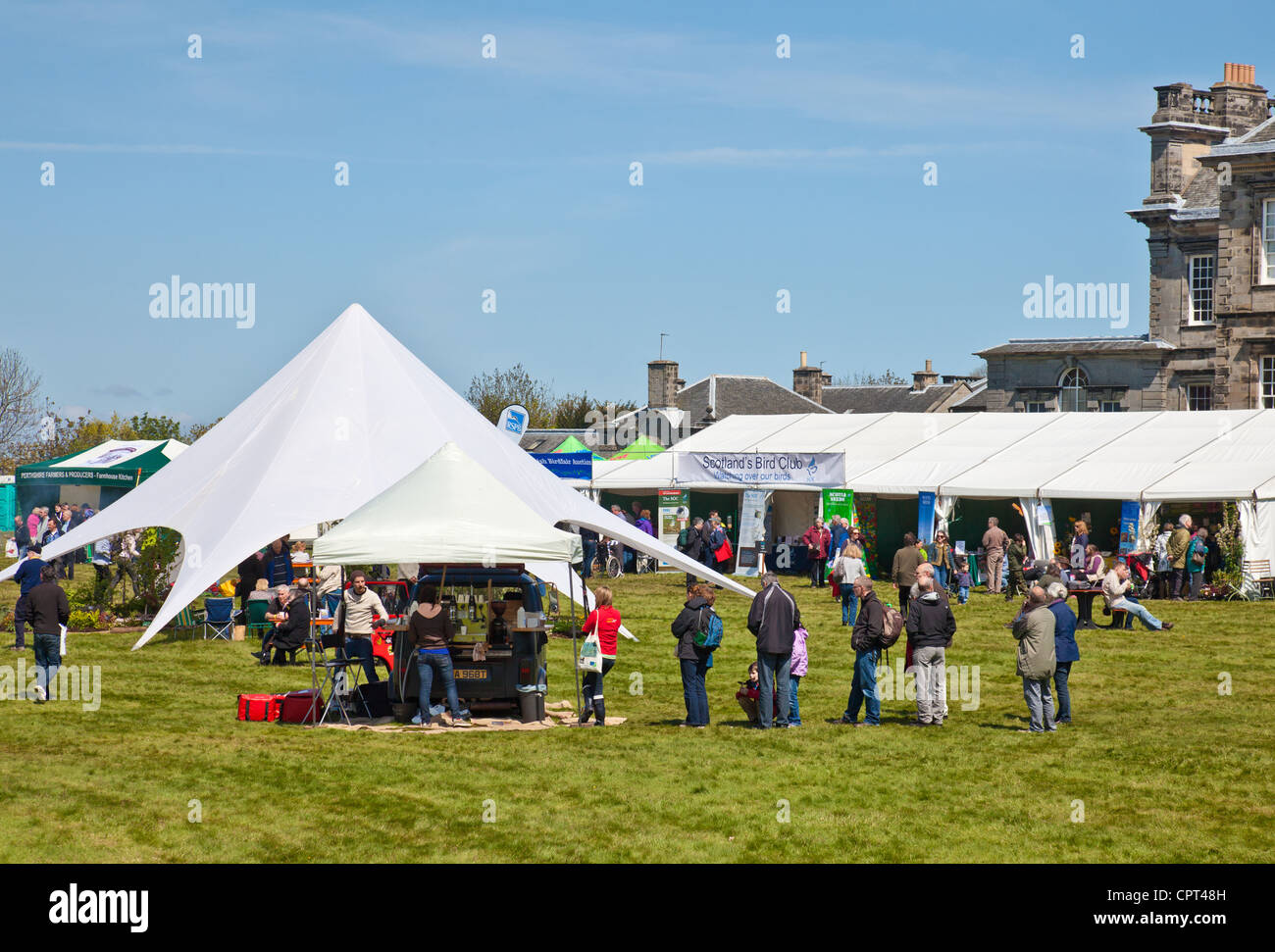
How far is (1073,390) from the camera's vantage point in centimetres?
4538

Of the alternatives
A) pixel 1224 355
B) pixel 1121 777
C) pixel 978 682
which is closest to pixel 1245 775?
pixel 1121 777

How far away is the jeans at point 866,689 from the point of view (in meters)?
13.8

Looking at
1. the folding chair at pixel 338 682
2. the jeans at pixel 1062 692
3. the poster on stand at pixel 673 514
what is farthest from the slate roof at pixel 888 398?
the folding chair at pixel 338 682

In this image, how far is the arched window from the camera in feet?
148

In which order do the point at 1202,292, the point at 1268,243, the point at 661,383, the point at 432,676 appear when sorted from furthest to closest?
the point at 661,383 → the point at 1202,292 → the point at 1268,243 → the point at 432,676

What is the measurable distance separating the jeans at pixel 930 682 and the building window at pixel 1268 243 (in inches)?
1038

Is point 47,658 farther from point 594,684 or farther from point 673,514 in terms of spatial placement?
point 673,514

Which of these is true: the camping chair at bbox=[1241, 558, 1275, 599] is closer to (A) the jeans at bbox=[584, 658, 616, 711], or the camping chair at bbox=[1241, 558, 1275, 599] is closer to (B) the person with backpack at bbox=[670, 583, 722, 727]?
(B) the person with backpack at bbox=[670, 583, 722, 727]

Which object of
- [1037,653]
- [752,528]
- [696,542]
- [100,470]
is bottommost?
[1037,653]

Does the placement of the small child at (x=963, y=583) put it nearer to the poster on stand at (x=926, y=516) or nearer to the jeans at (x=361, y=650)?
the poster on stand at (x=926, y=516)

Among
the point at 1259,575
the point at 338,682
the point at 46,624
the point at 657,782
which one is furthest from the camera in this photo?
the point at 1259,575

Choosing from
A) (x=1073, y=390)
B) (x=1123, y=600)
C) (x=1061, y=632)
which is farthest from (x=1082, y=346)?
(x=1061, y=632)

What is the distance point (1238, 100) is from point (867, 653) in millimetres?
38454
